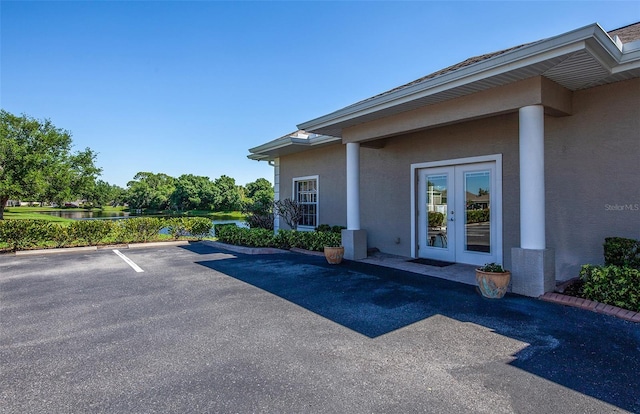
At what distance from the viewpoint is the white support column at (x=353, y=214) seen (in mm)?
8344

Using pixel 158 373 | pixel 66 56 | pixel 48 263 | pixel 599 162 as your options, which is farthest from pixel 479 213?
pixel 66 56

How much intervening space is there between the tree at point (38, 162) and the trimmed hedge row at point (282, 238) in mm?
8580

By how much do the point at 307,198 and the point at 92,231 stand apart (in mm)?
7212

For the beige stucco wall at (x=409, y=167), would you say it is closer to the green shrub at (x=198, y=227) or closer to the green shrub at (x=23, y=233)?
the green shrub at (x=198, y=227)

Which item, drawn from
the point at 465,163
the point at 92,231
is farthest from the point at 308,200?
the point at 92,231

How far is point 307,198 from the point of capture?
39.1ft

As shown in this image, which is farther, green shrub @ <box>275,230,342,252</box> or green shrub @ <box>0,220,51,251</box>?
green shrub @ <box>0,220,51,251</box>

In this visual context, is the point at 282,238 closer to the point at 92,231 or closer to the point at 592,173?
the point at 92,231

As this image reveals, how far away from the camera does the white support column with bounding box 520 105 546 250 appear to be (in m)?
5.12

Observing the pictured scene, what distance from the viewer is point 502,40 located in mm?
8969

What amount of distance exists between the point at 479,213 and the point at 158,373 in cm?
670

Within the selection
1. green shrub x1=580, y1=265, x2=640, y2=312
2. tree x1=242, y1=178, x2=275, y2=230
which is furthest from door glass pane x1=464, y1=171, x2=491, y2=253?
tree x1=242, y1=178, x2=275, y2=230

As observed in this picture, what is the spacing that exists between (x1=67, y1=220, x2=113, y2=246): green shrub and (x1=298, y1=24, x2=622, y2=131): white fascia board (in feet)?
31.6

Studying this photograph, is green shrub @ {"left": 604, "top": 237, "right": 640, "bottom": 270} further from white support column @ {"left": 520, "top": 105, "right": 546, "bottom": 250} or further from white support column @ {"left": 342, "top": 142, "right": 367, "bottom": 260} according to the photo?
white support column @ {"left": 342, "top": 142, "right": 367, "bottom": 260}
